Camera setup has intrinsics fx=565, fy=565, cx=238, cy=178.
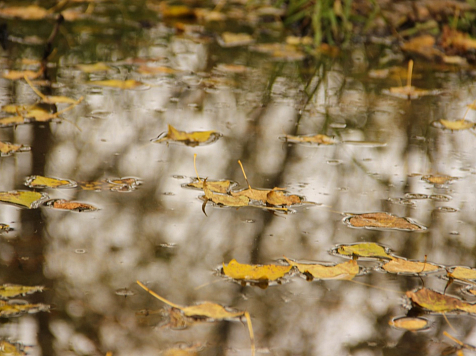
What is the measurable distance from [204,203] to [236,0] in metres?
4.64

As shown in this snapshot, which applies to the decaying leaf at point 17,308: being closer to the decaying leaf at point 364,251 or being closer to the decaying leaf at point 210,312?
the decaying leaf at point 210,312

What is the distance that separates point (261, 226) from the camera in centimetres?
174

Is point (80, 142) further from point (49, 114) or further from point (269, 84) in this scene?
point (269, 84)

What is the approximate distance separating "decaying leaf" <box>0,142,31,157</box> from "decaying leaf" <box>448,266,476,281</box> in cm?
155

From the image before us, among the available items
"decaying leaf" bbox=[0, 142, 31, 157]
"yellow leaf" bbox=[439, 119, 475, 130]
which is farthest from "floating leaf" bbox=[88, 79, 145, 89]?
"yellow leaf" bbox=[439, 119, 475, 130]

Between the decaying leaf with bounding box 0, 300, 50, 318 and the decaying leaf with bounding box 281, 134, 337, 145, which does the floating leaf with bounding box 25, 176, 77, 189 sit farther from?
the decaying leaf with bounding box 281, 134, 337, 145

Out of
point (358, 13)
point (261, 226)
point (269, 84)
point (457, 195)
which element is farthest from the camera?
point (358, 13)

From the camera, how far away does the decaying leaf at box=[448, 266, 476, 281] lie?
153 cm

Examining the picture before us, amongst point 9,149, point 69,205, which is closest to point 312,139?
point 69,205

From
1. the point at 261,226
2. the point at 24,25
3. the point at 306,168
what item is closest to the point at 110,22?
the point at 24,25

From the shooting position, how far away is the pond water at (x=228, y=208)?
1.29m

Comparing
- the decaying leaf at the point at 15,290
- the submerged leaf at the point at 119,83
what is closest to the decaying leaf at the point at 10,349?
the decaying leaf at the point at 15,290

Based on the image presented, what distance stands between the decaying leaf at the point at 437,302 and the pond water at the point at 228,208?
0.9 inches

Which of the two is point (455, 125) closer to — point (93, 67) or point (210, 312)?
point (210, 312)
